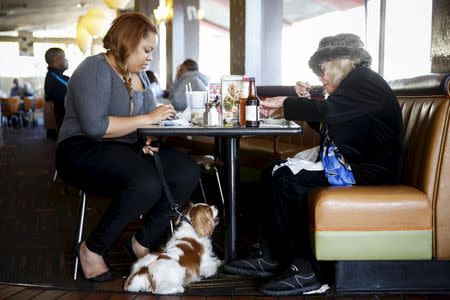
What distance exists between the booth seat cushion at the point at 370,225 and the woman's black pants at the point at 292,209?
13cm

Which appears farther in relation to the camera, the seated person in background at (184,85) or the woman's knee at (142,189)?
the seated person in background at (184,85)

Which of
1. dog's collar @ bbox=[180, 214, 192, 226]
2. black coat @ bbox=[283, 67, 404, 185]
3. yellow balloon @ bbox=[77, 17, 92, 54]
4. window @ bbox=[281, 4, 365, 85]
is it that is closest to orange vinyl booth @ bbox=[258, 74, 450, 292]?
black coat @ bbox=[283, 67, 404, 185]

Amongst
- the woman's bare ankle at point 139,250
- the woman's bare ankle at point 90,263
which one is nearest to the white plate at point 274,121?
the woman's bare ankle at point 139,250

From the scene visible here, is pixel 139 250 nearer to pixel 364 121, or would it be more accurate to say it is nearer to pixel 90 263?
pixel 90 263

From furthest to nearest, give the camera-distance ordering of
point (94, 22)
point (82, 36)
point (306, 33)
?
point (306, 33)
point (82, 36)
point (94, 22)

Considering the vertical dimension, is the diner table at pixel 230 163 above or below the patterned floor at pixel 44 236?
above

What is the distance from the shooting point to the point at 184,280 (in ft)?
8.43

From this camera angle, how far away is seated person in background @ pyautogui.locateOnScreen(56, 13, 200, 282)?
259 centimetres

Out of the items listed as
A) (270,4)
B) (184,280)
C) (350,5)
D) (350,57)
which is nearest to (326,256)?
(184,280)

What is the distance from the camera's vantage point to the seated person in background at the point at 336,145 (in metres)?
2.47

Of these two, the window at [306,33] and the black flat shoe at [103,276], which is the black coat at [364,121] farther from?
the window at [306,33]

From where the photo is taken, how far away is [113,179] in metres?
2.60

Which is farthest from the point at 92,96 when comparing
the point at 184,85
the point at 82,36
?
the point at 82,36

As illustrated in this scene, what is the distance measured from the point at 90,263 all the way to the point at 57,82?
3.55m
